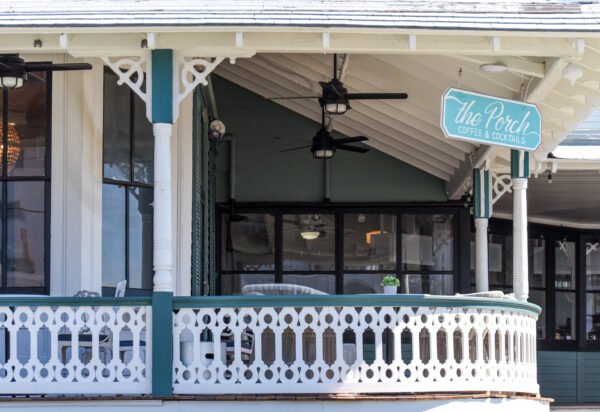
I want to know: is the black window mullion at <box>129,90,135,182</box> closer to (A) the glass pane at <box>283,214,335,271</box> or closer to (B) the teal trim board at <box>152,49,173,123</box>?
(B) the teal trim board at <box>152,49,173,123</box>

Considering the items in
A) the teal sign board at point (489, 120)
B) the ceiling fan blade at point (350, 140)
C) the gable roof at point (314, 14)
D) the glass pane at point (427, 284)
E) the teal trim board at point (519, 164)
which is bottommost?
the glass pane at point (427, 284)

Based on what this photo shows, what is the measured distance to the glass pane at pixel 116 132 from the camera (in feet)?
38.3

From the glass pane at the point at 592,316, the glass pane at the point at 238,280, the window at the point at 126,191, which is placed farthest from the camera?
the glass pane at the point at 592,316

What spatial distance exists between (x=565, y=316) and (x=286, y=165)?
569 centimetres

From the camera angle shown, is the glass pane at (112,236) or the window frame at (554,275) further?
the window frame at (554,275)

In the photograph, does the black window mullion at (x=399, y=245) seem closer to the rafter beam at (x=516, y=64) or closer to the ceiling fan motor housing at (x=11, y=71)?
the rafter beam at (x=516, y=64)

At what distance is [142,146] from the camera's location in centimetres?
1193

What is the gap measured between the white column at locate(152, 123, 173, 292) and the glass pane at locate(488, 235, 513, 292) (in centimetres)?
881

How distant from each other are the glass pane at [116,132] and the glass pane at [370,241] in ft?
17.0

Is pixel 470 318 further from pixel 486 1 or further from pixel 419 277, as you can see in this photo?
pixel 419 277

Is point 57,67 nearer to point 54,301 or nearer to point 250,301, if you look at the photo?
point 54,301

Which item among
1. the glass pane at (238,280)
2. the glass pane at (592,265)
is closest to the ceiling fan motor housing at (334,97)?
the glass pane at (238,280)

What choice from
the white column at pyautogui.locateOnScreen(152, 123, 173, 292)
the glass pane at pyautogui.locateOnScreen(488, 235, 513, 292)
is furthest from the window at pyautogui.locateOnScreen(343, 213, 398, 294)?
the white column at pyautogui.locateOnScreen(152, 123, 173, 292)

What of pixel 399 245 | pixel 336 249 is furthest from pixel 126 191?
pixel 399 245
